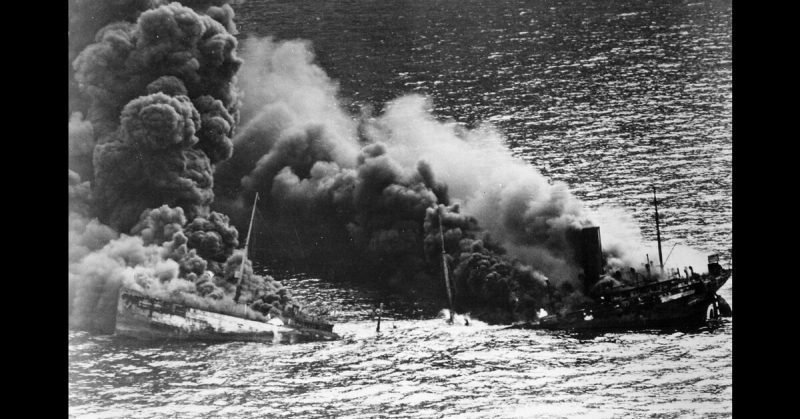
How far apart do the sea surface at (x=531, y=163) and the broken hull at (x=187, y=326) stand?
0.12m

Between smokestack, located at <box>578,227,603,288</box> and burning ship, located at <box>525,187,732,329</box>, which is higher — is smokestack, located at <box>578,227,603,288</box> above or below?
above

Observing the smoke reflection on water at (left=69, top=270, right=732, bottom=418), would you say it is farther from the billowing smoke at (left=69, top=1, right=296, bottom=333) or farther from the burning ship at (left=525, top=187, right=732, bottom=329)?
the billowing smoke at (left=69, top=1, right=296, bottom=333)

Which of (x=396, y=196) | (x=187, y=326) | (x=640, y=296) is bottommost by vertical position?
Answer: (x=187, y=326)

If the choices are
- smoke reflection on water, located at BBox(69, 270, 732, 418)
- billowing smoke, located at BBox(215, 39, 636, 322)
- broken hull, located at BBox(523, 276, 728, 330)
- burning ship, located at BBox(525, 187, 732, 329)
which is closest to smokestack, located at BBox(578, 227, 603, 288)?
Result: burning ship, located at BBox(525, 187, 732, 329)

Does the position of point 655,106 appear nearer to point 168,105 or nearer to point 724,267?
point 724,267

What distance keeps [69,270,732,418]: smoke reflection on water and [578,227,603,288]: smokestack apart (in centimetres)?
67

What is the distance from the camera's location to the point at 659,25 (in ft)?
32.6

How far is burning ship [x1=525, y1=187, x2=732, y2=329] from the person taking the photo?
30.1 feet

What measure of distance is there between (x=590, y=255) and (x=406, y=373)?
2.51 meters

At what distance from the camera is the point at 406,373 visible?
8.85 m

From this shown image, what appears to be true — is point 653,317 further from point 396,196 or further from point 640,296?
A: point 396,196

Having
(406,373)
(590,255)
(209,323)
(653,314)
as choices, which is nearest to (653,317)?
(653,314)
